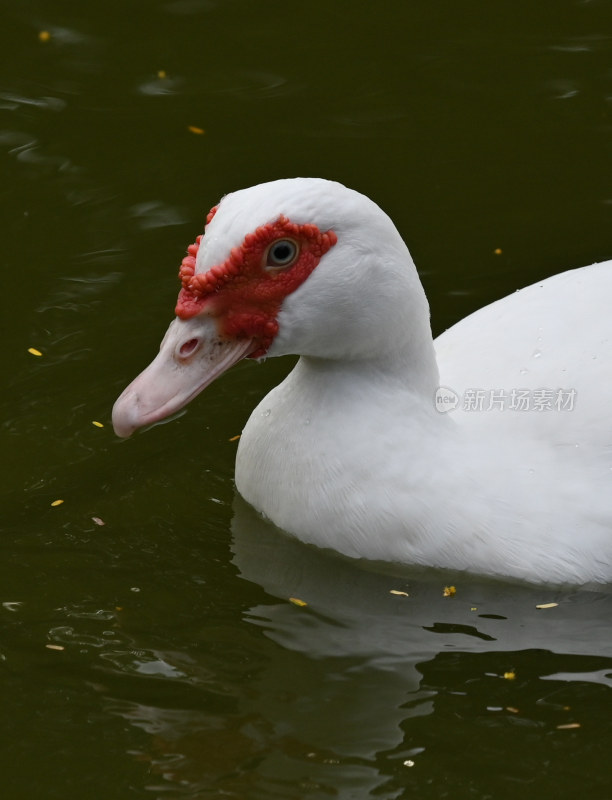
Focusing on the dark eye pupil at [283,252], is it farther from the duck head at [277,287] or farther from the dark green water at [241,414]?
the dark green water at [241,414]

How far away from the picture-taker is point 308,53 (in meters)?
8.69

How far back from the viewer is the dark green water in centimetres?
484

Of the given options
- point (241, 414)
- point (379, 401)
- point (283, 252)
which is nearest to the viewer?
point (283, 252)

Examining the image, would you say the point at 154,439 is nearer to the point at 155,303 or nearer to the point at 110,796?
the point at 155,303

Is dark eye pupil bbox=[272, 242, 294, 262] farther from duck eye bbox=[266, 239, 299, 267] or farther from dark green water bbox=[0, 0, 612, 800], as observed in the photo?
dark green water bbox=[0, 0, 612, 800]

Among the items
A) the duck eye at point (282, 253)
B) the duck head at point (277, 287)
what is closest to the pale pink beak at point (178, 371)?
the duck head at point (277, 287)

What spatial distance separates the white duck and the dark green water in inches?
9.1

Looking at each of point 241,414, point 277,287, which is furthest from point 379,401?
point 241,414

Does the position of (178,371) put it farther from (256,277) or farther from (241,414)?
(241,414)

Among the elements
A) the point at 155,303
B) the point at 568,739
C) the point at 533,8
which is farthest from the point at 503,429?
the point at 533,8

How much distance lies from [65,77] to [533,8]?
100 inches

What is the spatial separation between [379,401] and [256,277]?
0.72m

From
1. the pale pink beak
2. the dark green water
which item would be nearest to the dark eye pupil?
the pale pink beak

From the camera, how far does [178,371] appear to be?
16.4ft
